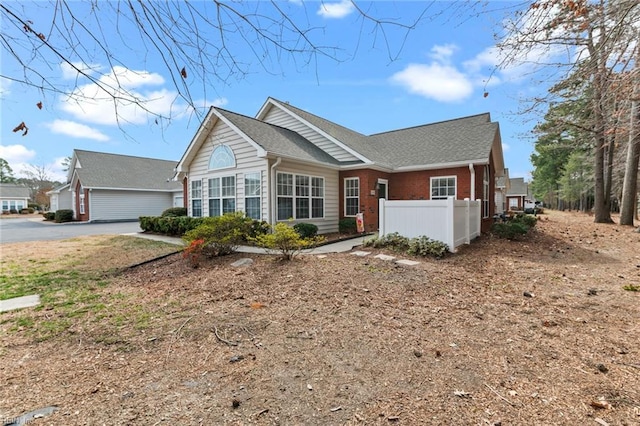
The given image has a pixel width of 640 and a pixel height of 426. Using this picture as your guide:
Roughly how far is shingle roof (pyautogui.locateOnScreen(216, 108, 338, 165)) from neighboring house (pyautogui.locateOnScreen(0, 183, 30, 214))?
172 ft

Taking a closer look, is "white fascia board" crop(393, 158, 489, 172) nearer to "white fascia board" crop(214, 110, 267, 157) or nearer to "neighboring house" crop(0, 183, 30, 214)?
"white fascia board" crop(214, 110, 267, 157)

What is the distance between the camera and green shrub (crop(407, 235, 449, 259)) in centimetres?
793

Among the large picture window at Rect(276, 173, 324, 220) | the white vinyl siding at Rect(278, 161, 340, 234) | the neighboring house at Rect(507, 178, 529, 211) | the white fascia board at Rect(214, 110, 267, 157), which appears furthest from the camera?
the neighboring house at Rect(507, 178, 529, 211)

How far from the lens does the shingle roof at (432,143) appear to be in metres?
13.1

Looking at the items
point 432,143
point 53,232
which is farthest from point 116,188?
point 432,143

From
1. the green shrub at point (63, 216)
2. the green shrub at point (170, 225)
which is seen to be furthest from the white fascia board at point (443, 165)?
the green shrub at point (63, 216)

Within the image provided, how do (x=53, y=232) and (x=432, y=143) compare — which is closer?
(x=432, y=143)

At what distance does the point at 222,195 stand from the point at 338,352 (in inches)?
407

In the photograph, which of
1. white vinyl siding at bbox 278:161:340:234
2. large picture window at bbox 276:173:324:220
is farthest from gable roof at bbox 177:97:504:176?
large picture window at bbox 276:173:324:220

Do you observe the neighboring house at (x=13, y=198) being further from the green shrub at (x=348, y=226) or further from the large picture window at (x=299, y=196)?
the green shrub at (x=348, y=226)

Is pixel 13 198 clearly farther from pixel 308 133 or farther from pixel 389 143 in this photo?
pixel 389 143

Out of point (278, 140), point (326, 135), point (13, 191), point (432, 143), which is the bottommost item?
point (13, 191)

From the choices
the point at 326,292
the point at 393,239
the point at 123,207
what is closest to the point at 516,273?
the point at 393,239

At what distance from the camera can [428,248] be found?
26.4 feet
